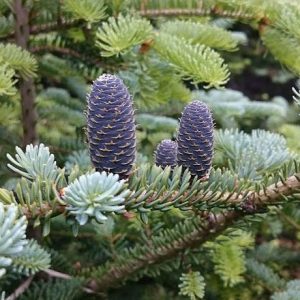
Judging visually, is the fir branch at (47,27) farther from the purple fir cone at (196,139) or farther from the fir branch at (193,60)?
the purple fir cone at (196,139)

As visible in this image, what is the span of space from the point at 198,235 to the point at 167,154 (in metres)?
0.25

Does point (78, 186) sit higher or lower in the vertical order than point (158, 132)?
higher

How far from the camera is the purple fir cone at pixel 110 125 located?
0.66m

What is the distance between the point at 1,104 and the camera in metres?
→ 1.27

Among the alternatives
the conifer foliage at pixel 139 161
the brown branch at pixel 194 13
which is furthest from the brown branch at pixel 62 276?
the brown branch at pixel 194 13

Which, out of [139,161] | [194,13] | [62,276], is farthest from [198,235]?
[194,13]

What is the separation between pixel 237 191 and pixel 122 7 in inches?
22.3

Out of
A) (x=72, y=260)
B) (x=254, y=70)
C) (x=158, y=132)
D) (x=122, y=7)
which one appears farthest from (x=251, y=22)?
(x=254, y=70)

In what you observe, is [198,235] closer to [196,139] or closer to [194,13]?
[196,139]

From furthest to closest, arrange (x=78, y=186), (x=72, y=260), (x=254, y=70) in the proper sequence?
1. (x=254, y=70)
2. (x=72, y=260)
3. (x=78, y=186)

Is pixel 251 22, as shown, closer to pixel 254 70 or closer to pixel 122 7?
pixel 122 7

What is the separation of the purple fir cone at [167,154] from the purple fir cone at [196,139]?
0.01 m

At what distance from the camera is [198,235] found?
3.12 feet

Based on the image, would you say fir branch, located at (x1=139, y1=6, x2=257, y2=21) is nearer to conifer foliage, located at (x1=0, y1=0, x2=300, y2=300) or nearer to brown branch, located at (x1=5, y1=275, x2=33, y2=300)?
conifer foliage, located at (x1=0, y1=0, x2=300, y2=300)
